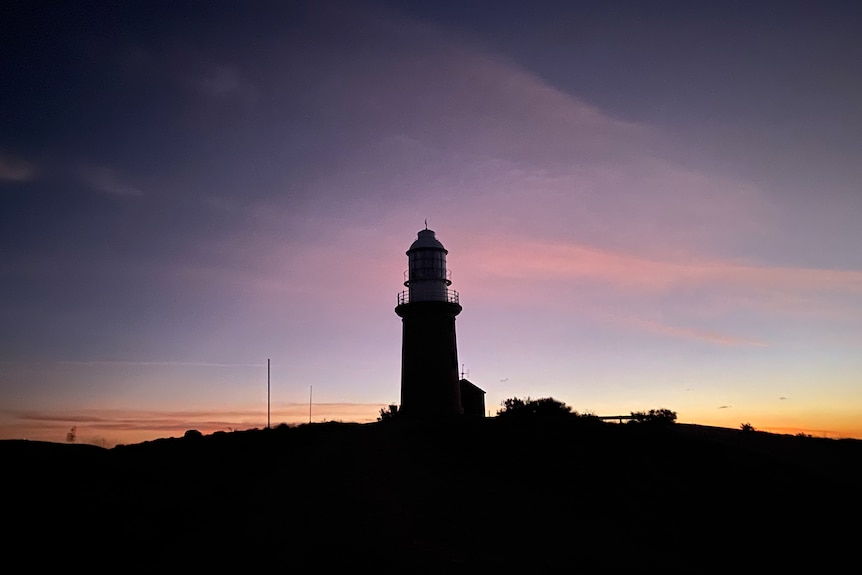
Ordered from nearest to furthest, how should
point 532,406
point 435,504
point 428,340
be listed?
1. point 435,504
2. point 428,340
3. point 532,406

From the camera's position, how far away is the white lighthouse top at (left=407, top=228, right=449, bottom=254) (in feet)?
147

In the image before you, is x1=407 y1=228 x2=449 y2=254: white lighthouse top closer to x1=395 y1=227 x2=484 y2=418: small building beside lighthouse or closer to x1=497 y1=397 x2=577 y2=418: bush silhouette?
x1=395 y1=227 x2=484 y2=418: small building beside lighthouse

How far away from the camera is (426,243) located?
4500 centimetres

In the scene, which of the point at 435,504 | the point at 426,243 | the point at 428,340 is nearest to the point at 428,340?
the point at 428,340

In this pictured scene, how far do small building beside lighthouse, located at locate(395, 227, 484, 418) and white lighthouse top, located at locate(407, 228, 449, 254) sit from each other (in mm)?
99

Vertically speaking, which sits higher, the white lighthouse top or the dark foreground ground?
the white lighthouse top

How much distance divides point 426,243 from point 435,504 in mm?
27635

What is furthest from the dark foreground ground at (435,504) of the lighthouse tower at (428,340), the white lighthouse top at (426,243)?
the white lighthouse top at (426,243)

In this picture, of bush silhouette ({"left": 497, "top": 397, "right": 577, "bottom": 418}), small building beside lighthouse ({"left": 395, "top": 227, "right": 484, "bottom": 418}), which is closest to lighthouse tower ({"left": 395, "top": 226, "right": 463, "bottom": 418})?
small building beside lighthouse ({"left": 395, "top": 227, "right": 484, "bottom": 418})

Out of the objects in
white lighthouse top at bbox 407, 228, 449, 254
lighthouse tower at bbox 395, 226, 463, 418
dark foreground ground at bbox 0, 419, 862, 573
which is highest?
white lighthouse top at bbox 407, 228, 449, 254

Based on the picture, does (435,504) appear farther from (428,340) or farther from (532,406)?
(532,406)

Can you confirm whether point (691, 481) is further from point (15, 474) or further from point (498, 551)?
point (15, 474)

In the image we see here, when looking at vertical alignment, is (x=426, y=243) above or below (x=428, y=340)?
above

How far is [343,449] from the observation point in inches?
1016
